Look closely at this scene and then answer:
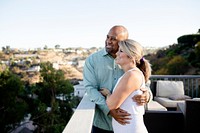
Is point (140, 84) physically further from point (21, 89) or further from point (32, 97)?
point (32, 97)

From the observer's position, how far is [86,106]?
1.62 m

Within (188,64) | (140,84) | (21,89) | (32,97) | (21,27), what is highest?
(21,27)

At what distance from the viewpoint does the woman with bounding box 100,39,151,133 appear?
136 centimetres

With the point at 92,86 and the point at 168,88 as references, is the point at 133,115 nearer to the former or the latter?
the point at 92,86

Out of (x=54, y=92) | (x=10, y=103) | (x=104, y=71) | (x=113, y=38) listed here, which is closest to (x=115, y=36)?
(x=113, y=38)

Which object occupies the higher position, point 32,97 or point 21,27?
point 21,27

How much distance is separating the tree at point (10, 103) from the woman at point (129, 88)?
1379 cm

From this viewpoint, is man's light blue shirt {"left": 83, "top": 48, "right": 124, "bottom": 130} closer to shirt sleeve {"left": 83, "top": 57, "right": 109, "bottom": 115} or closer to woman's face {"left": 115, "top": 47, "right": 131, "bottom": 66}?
shirt sleeve {"left": 83, "top": 57, "right": 109, "bottom": 115}

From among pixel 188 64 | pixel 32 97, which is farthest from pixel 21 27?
pixel 188 64

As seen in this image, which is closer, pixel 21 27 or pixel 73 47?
pixel 21 27

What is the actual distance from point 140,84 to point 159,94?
4196 mm

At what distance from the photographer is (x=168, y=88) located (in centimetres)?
536

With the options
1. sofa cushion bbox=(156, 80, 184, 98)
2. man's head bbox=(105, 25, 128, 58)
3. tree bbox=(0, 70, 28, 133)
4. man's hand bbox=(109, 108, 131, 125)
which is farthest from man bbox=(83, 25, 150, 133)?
tree bbox=(0, 70, 28, 133)

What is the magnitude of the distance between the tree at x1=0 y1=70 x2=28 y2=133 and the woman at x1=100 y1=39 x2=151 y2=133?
45.2 feet
